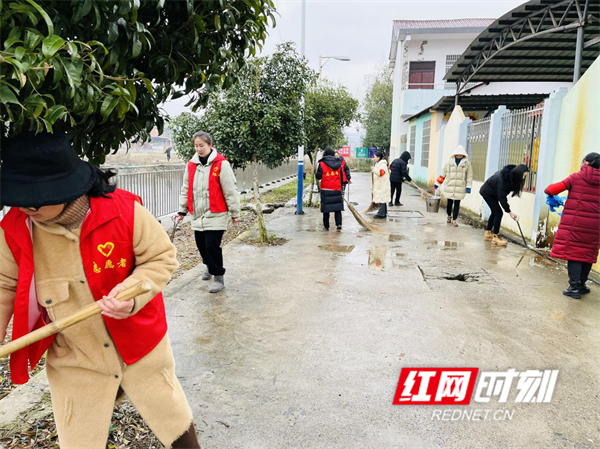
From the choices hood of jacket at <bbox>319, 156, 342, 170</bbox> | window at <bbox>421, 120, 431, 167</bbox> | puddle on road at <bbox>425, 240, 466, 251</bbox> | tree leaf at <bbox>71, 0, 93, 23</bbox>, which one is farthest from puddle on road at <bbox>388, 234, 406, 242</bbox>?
window at <bbox>421, 120, 431, 167</bbox>

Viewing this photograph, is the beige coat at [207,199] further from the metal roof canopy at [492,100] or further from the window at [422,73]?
the window at [422,73]

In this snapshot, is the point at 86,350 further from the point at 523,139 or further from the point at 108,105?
the point at 523,139

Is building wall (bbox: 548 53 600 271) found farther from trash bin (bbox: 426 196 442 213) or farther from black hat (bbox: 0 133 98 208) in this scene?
black hat (bbox: 0 133 98 208)

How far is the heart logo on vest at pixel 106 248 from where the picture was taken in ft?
6.14

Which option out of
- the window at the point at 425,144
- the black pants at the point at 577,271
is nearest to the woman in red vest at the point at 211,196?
the black pants at the point at 577,271

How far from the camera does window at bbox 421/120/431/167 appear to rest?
751 inches

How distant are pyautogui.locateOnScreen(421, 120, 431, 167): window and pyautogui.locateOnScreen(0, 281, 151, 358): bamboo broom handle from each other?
18.3 metres

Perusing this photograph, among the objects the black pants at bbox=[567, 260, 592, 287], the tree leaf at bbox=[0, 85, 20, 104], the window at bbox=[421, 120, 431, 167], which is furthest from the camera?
the window at bbox=[421, 120, 431, 167]

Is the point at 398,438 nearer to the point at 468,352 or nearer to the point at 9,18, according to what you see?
the point at 468,352

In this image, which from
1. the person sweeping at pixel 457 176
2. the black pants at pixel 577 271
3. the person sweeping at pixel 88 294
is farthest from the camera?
the person sweeping at pixel 457 176

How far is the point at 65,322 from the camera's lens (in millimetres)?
1720

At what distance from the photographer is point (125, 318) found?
6.13 feet

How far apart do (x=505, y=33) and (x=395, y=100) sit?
18.5 meters

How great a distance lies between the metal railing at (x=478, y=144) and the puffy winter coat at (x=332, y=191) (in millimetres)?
3995
